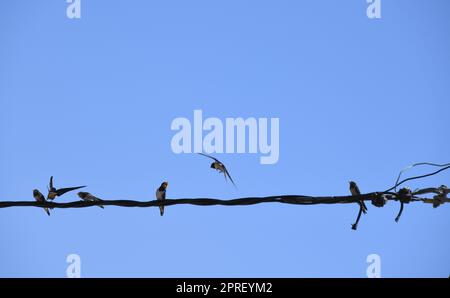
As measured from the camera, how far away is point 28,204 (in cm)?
533
